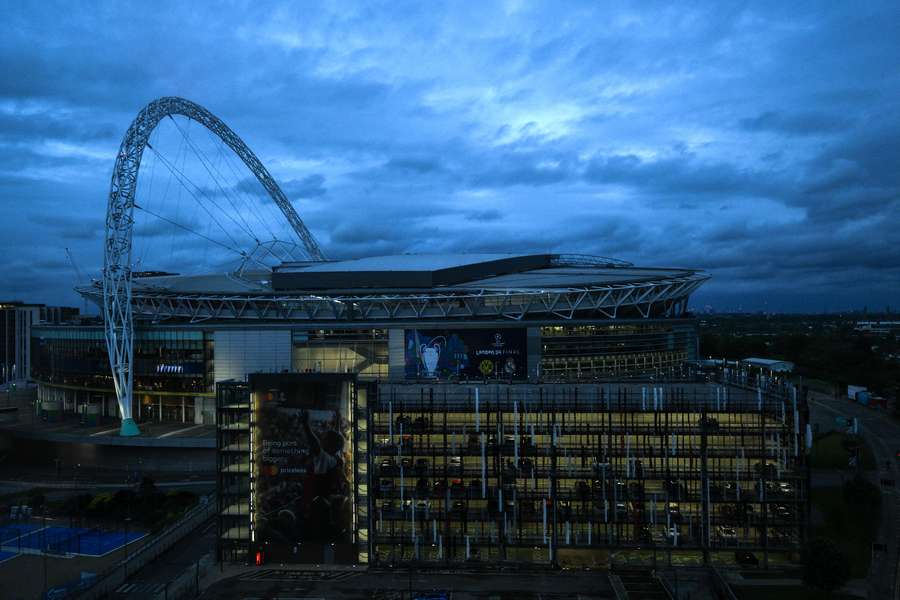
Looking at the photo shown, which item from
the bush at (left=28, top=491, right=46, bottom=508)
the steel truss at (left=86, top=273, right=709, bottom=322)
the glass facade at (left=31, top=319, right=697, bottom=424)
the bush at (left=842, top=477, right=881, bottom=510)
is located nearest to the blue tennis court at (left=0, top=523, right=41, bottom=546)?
the bush at (left=28, top=491, right=46, bottom=508)

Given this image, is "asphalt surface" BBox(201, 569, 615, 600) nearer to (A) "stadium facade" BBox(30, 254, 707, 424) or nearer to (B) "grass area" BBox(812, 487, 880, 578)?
(B) "grass area" BBox(812, 487, 880, 578)

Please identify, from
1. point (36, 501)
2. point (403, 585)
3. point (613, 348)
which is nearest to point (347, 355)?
point (613, 348)

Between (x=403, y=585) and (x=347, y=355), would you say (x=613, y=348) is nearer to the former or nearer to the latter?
(x=347, y=355)

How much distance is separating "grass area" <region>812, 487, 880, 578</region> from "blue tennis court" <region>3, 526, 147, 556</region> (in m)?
50.4

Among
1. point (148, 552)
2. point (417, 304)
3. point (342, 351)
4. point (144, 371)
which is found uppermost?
point (417, 304)

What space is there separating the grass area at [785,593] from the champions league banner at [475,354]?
38527mm

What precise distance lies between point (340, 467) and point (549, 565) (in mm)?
14811

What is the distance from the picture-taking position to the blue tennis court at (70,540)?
50.4 meters

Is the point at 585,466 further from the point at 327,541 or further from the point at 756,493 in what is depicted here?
the point at 327,541

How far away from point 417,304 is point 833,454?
156 feet

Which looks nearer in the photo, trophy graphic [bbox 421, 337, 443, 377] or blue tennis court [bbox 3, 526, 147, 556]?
blue tennis court [bbox 3, 526, 147, 556]

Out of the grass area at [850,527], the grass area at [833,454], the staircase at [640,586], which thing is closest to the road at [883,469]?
the grass area at [850,527]

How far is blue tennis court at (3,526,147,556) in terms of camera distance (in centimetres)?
5043

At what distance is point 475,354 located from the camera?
76750mm
